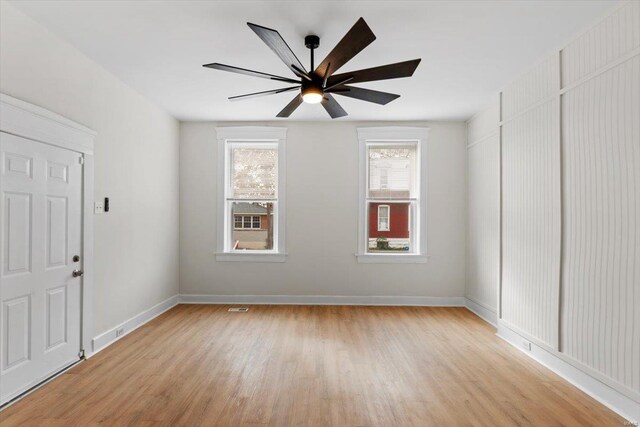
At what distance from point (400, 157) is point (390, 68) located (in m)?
3.14

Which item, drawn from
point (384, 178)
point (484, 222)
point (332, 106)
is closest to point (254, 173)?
point (384, 178)

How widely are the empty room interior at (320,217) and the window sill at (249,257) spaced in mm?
45

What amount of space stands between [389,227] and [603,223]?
123 inches

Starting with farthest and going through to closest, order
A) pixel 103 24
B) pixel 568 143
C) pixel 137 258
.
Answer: pixel 137 258 < pixel 568 143 < pixel 103 24

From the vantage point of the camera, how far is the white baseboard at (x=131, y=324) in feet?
11.6

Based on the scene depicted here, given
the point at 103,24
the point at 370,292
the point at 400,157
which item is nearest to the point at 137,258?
the point at 103,24

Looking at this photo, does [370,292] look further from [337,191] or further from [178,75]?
[178,75]

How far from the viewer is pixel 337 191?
17.8ft

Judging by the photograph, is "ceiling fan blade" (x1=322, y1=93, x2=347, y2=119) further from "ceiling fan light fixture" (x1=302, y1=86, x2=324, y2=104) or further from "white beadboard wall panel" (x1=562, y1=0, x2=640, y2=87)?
"white beadboard wall panel" (x1=562, y1=0, x2=640, y2=87)

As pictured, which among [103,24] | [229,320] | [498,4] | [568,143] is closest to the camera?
[498,4]

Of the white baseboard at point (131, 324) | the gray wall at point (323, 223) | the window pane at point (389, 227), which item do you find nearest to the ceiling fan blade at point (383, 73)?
the gray wall at point (323, 223)

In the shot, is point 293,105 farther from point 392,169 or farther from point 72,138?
point 392,169

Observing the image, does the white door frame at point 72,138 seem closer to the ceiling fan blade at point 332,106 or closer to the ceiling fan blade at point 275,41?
the ceiling fan blade at point 275,41

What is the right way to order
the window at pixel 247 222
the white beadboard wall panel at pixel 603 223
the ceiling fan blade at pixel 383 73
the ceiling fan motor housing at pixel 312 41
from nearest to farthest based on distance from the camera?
the white beadboard wall panel at pixel 603 223 < the ceiling fan blade at pixel 383 73 < the ceiling fan motor housing at pixel 312 41 < the window at pixel 247 222
